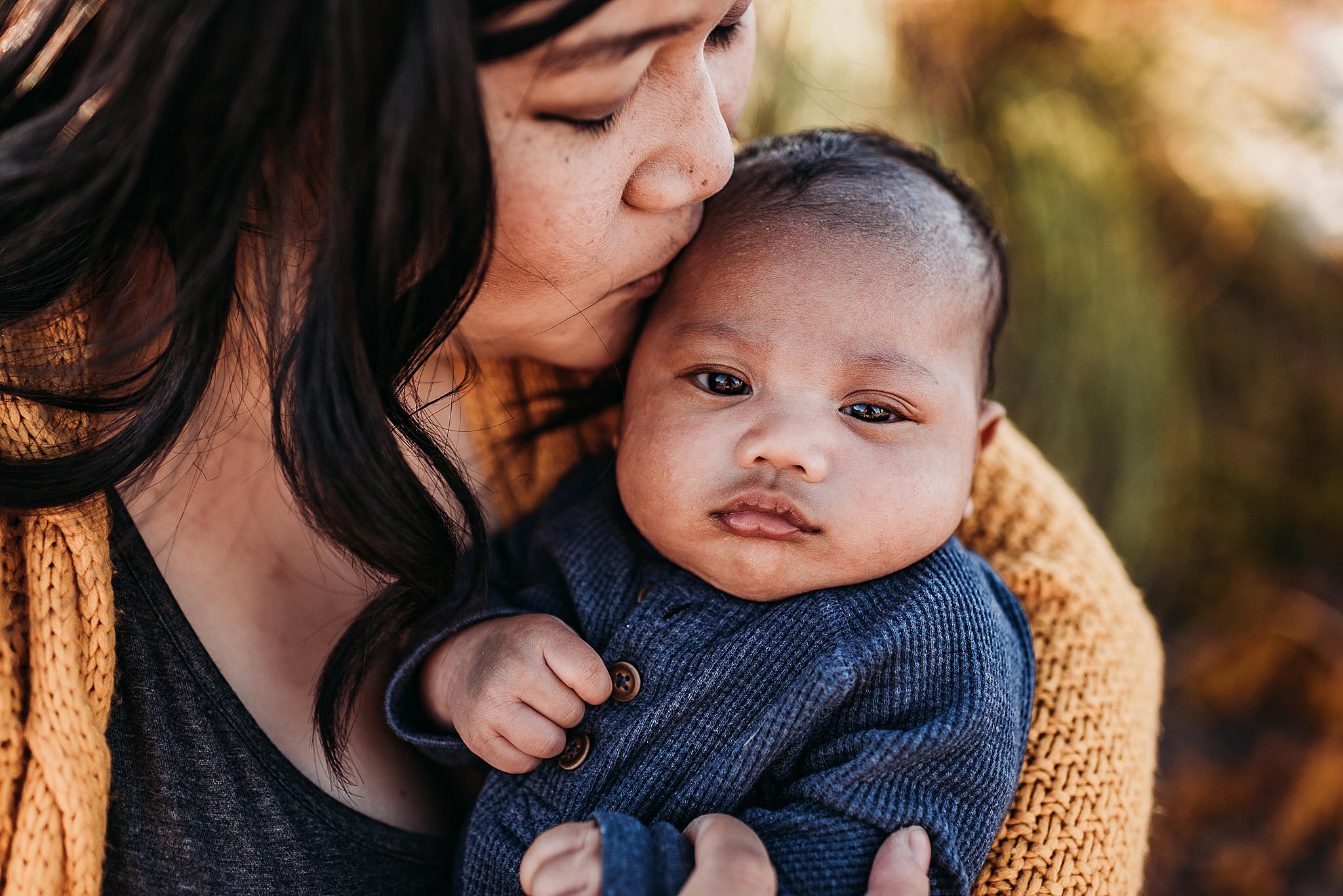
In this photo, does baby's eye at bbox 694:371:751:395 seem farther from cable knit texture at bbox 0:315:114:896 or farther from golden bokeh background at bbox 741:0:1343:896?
golden bokeh background at bbox 741:0:1343:896

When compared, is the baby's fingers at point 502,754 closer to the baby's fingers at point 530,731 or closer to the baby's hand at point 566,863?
the baby's fingers at point 530,731

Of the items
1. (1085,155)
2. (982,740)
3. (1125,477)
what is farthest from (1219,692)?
(982,740)

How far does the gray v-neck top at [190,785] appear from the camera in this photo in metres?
0.98

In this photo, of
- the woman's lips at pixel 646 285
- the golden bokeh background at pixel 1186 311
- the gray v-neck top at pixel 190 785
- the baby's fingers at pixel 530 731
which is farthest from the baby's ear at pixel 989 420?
the golden bokeh background at pixel 1186 311

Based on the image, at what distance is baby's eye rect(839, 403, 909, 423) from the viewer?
43.8 inches

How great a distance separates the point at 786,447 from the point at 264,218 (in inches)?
22.2

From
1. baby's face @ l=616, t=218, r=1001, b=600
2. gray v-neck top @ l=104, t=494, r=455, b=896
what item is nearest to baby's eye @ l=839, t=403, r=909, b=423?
baby's face @ l=616, t=218, r=1001, b=600

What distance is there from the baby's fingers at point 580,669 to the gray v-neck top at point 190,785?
0.91 feet

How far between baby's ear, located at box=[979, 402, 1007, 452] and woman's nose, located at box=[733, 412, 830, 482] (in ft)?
1.05

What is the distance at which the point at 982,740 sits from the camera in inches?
40.0

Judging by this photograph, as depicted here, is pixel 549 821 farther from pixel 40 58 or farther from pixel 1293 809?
pixel 1293 809

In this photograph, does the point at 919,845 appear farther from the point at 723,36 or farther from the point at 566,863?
the point at 723,36

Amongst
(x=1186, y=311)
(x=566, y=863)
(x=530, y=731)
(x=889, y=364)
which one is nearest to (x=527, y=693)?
(x=530, y=731)

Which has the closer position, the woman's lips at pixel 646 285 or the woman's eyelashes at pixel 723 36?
the woman's eyelashes at pixel 723 36
